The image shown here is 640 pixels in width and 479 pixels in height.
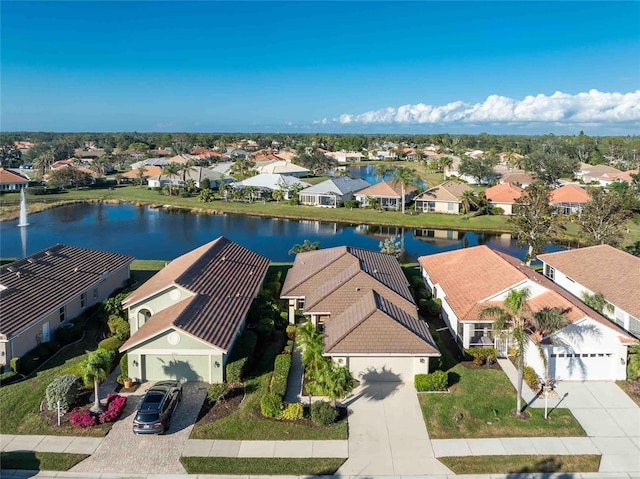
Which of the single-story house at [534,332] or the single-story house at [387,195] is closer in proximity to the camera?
the single-story house at [534,332]

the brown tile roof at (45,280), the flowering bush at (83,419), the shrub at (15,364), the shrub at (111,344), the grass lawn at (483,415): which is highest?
the brown tile roof at (45,280)

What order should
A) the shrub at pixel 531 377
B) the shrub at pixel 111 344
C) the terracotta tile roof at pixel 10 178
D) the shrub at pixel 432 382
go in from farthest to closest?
the terracotta tile roof at pixel 10 178 < the shrub at pixel 111 344 < the shrub at pixel 531 377 < the shrub at pixel 432 382

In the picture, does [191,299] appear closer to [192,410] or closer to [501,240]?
[192,410]

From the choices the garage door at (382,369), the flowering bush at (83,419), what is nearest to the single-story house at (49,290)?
the flowering bush at (83,419)

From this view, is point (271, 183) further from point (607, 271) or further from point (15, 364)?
point (15, 364)

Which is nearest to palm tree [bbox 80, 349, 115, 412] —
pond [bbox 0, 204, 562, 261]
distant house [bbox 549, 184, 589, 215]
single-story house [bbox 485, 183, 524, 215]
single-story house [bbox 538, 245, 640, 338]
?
single-story house [bbox 538, 245, 640, 338]

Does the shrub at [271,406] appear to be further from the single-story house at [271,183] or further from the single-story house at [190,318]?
the single-story house at [271,183]
